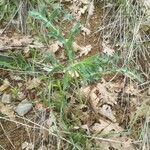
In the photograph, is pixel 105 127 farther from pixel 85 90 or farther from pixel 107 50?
pixel 107 50

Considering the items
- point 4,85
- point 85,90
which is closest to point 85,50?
point 85,90

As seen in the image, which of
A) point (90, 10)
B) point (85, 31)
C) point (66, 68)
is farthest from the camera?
point (90, 10)

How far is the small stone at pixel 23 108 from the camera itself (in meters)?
2.69

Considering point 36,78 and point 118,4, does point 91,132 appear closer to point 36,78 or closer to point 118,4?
point 36,78

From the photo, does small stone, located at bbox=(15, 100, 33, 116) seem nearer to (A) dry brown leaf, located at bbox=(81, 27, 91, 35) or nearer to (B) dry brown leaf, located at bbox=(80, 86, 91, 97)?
(B) dry brown leaf, located at bbox=(80, 86, 91, 97)

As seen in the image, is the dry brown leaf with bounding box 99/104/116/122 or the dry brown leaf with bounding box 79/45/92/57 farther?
the dry brown leaf with bounding box 79/45/92/57

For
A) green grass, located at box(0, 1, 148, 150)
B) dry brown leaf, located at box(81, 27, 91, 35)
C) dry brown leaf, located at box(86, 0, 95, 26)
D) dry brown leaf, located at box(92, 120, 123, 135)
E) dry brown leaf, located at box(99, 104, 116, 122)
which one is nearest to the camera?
green grass, located at box(0, 1, 148, 150)

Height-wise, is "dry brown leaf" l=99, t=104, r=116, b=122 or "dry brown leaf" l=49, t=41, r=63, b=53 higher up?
"dry brown leaf" l=49, t=41, r=63, b=53

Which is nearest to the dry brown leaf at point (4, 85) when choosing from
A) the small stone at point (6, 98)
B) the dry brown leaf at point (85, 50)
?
the small stone at point (6, 98)

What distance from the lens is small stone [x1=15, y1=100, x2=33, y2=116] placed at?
8.82ft

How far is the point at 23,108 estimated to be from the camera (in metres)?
2.70

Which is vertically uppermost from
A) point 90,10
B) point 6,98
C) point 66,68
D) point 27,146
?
point 90,10

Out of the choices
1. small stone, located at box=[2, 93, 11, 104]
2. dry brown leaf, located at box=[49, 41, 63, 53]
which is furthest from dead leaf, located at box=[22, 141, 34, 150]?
dry brown leaf, located at box=[49, 41, 63, 53]

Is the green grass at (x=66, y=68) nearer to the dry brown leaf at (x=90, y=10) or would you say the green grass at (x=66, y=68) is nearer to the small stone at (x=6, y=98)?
the small stone at (x=6, y=98)
